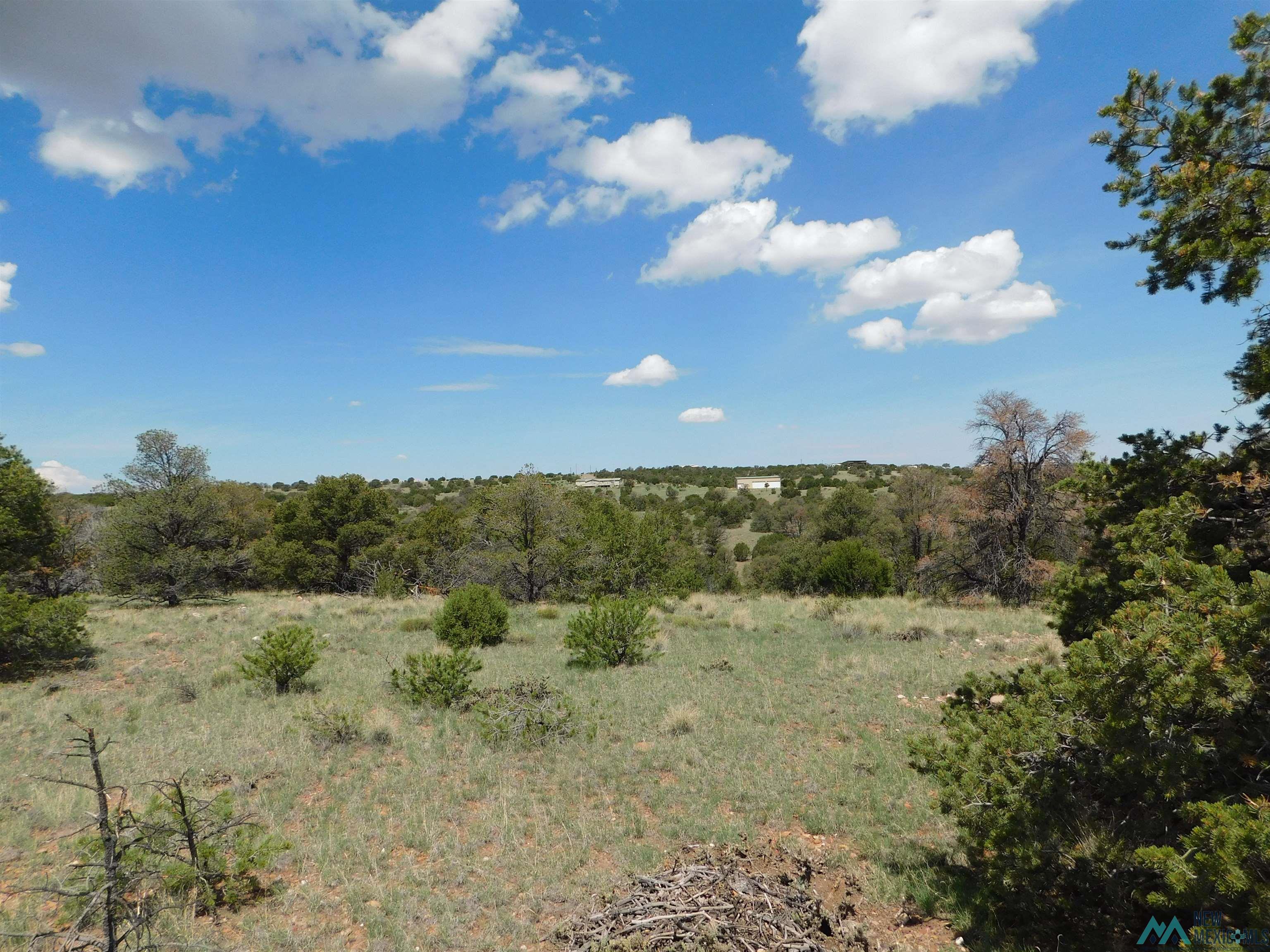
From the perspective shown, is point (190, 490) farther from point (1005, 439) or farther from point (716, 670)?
point (1005, 439)

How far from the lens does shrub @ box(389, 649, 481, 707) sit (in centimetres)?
969

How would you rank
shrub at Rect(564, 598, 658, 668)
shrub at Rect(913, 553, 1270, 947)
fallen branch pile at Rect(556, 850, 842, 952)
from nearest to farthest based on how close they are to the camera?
shrub at Rect(913, 553, 1270, 947)
fallen branch pile at Rect(556, 850, 842, 952)
shrub at Rect(564, 598, 658, 668)

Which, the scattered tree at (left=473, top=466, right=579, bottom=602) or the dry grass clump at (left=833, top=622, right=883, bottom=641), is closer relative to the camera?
the dry grass clump at (left=833, top=622, right=883, bottom=641)

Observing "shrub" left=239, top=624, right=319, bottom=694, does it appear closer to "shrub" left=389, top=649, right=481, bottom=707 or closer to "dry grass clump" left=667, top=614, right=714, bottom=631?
"shrub" left=389, top=649, right=481, bottom=707

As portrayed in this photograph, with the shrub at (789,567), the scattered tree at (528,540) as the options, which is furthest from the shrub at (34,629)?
the shrub at (789,567)

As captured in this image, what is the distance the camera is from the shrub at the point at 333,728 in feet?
26.9

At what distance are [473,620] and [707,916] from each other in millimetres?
12052

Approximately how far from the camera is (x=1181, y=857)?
8.16 ft

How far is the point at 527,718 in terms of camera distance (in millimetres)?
8430

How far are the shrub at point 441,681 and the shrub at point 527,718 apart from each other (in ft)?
2.45

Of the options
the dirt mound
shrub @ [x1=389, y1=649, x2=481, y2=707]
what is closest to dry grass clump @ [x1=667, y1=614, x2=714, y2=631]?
shrub @ [x1=389, y1=649, x2=481, y2=707]

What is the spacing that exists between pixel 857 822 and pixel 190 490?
91.1 ft

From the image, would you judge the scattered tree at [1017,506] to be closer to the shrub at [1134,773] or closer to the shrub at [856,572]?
the shrub at [856,572]

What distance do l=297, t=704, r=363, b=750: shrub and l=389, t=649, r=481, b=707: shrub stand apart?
1.26 metres
